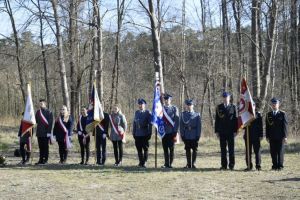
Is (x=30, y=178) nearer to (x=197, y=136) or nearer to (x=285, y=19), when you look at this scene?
(x=197, y=136)

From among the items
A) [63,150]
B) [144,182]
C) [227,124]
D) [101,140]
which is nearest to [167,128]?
[227,124]

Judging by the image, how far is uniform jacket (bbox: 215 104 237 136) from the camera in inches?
494

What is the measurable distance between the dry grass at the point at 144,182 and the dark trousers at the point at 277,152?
27 cm

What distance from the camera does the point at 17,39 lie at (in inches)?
1209

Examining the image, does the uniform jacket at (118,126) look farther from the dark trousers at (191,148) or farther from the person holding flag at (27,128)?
the person holding flag at (27,128)

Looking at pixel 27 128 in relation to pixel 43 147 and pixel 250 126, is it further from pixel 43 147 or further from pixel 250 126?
pixel 250 126

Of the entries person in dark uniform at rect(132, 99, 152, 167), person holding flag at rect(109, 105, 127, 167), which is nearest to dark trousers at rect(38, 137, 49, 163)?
person holding flag at rect(109, 105, 127, 167)

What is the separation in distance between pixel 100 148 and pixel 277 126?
5062 mm

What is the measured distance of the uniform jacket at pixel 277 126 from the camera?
12.4 m

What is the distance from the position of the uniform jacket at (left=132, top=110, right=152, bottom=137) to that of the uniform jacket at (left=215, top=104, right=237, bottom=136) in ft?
6.55

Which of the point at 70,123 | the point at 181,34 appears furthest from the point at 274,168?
the point at 181,34

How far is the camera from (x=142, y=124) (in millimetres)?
13484

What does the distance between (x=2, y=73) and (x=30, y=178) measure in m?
29.2

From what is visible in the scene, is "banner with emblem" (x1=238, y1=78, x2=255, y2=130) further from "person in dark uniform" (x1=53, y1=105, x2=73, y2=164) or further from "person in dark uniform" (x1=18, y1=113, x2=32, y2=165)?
"person in dark uniform" (x1=18, y1=113, x2=32, y2=165)
